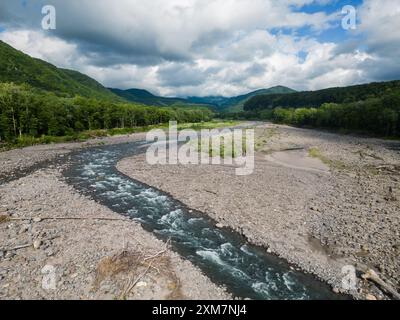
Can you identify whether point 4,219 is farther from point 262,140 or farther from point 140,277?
point 262,140

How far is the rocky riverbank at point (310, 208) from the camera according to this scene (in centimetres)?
1245

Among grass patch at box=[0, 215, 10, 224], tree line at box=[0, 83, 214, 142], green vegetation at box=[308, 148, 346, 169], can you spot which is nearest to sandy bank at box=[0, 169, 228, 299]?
grass patch at box=[0, 215, 10, 224]

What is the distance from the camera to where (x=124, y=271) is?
11.0m

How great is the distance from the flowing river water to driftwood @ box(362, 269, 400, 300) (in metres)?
2.00

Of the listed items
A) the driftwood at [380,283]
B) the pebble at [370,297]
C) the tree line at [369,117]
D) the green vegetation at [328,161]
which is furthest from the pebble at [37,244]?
the tree line at [369,117]

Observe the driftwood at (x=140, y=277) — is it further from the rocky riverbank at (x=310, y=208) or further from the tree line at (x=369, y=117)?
the tree line at (x=369, y=117)

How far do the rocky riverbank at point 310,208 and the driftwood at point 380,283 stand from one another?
29cm

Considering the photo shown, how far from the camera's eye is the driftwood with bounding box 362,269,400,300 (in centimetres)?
987

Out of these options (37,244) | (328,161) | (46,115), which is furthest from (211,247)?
(46,115)

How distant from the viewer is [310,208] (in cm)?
1852

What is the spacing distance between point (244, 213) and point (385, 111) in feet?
260

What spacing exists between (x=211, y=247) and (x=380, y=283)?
7772mm

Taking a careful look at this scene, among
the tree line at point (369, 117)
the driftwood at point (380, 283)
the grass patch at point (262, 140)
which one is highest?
the tree line at point (369, 117)
